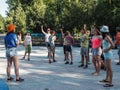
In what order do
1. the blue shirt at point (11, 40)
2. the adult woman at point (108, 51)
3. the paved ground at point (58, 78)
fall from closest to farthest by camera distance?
the adult woman at point (108, 51) → the paved ground at point (58, 78) → the blue shirt at point (11, 40)

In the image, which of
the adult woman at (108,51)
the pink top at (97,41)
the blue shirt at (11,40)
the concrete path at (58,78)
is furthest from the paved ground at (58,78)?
the blue shirt at (11,40)

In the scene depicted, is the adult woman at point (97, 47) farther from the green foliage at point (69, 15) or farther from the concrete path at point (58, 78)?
the green foliage at point (69, 15)

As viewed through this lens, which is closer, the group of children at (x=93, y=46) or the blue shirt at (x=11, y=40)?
the group of children at (x=93, y=46)

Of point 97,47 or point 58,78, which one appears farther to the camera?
point 97,47

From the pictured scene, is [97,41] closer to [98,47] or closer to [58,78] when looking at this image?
[98,47]

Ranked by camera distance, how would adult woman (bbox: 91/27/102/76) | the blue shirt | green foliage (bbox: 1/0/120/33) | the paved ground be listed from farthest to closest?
green foliage (bbox: 1/0/120/33) → adult woman (bbox: 91/27/102/76) → the blue shirt → the paved ground

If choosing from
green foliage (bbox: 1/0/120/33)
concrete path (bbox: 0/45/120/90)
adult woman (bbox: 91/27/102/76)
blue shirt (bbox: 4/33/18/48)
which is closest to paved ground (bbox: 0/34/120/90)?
concrete path (bbox: 0/45/120/90)

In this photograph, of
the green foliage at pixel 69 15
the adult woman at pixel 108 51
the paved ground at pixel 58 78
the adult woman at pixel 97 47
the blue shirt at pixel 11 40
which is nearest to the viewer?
the adult woman at pixel 108 51

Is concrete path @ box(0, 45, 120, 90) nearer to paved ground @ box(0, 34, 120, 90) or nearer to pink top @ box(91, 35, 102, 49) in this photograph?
paved ground @ box(0, 34, 120, 90)

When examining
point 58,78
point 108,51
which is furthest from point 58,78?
point 108,51

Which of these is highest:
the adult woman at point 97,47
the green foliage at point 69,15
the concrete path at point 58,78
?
the green foliage at point 69,15

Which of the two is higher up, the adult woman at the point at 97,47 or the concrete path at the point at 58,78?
the adult woman at the point at 97,47

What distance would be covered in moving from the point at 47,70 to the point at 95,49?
2.62 meters

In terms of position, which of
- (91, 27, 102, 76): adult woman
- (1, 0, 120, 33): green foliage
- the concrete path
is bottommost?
the concrete path
